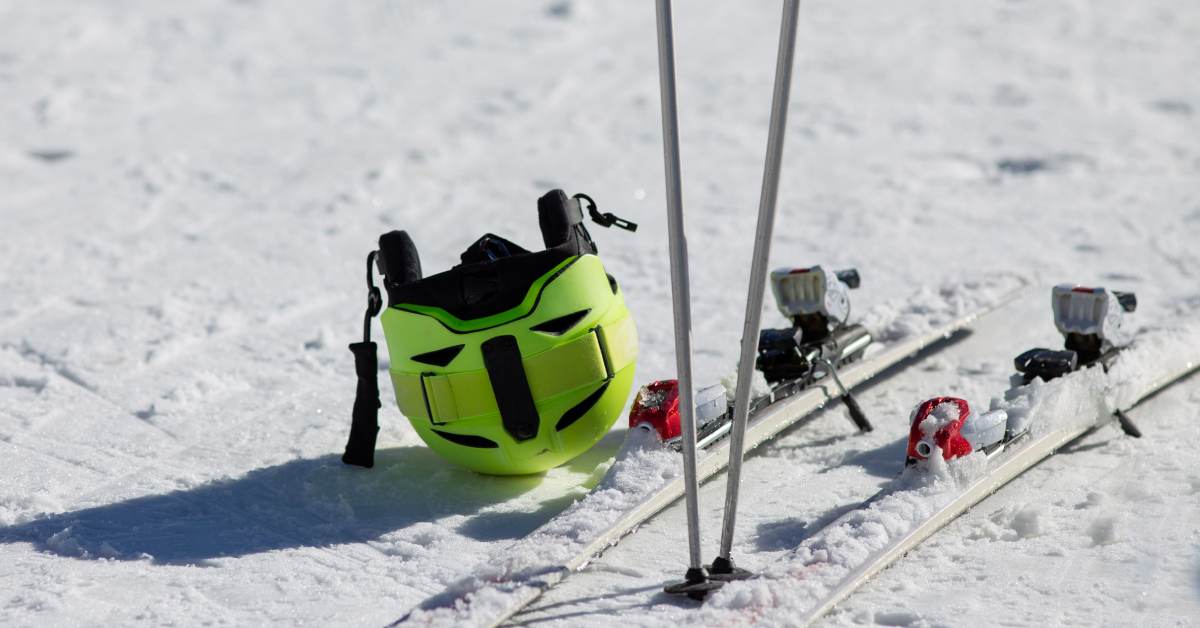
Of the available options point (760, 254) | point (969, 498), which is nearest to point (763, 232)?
point (760, 254)

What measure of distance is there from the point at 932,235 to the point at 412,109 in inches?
151

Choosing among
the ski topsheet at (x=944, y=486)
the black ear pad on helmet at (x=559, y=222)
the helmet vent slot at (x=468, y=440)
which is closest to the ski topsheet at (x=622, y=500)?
the helmet vent slot at (x=468, y=440)

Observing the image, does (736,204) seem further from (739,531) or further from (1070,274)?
(739,531)

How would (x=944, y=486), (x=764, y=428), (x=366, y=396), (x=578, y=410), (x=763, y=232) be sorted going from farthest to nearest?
(x=764, y=428), (x=366, y=396), (x=578, y=410), (x=944, y=486), (x=763, y=232)

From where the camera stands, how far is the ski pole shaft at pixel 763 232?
2.63 metres

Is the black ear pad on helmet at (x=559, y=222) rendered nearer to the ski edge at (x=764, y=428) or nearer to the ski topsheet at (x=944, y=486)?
the ski edge at (x=764, y=428)

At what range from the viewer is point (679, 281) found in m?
2.80

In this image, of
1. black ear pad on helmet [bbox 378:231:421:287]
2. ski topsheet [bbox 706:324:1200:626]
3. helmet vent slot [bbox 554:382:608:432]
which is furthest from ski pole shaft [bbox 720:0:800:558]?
black ear pad on helmet [bbox 378:231:421:287]

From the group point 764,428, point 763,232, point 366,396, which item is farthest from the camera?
point 764,428

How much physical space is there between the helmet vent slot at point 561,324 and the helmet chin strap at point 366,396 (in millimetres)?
576

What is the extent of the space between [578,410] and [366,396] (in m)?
0.67

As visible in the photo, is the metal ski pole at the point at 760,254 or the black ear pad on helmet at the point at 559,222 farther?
the black ear pad on helmet at the point at 559,222

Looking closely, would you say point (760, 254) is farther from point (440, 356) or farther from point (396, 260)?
point (396, 260)

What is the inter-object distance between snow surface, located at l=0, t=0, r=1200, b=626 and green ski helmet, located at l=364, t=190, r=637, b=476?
220 millimetres
